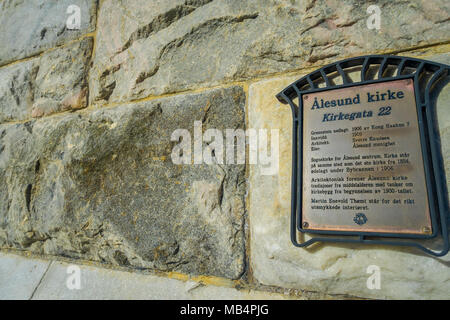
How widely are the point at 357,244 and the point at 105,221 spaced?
3.88 feet

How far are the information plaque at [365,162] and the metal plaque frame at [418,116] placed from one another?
19 mm

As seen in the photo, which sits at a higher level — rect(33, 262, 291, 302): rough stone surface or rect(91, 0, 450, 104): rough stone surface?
rect(91, 0, 450, 104): rough stone surface

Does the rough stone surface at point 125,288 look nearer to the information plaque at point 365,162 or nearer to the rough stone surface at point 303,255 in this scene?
the rough stone surface at point 303,255

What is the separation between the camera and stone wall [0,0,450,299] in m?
1.10

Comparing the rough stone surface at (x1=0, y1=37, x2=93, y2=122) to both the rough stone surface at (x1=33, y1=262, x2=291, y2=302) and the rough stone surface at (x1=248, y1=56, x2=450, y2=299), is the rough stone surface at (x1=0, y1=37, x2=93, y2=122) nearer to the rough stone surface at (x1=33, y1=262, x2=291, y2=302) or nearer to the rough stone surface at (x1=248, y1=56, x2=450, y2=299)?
the rough stone surface at (x1=33, y1=262, x2=291, y2=302)

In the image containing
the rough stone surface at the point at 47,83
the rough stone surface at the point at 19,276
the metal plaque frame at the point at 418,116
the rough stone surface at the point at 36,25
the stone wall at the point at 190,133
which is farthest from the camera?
the rough stone surface at the point at 36,25

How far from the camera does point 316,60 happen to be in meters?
1.24

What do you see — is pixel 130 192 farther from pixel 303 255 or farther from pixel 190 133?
pixel 303 255

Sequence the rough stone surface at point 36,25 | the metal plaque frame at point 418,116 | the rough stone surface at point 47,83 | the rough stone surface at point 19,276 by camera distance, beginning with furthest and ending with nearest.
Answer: the rough stone surface at point 36,25 < the rough stone surface at point 47,83 < the rough stone surface at point 19,276 < the metal plaque frame at point 418,116

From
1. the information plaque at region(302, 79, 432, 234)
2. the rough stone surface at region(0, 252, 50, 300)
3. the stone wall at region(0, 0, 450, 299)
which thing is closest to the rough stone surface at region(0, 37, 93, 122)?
the stone wall at region(0, 0, 450, 299)
